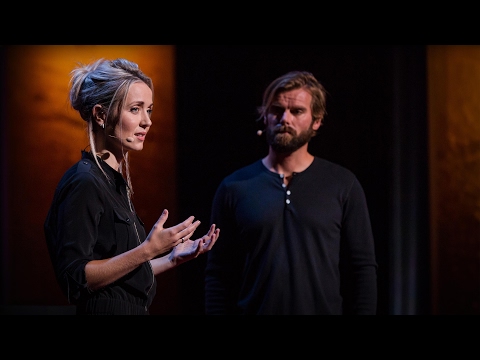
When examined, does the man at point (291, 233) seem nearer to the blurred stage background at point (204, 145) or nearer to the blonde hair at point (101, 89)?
the blurred stage background at point (204, 145)

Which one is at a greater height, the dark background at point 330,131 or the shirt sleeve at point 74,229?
the dark background at point 330,131

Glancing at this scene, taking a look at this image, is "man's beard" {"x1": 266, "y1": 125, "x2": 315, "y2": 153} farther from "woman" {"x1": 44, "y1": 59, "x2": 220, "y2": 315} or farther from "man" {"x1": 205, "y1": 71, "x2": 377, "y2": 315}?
"woman" {"x1": 44, "y1": 59, "x2": 220, "y2": 315}

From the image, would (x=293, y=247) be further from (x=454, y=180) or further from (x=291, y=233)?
(x=454, y=180)

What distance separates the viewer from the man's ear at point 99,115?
2.41m

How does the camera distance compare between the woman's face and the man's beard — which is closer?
the woman's face

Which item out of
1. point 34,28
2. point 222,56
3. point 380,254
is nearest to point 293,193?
point 380,254

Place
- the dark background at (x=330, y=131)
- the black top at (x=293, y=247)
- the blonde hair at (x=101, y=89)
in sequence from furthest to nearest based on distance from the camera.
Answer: the dark background at (x=330, y=131) → the black top at (x=293, y=247) → the blonde hair at (x=101, y=89)

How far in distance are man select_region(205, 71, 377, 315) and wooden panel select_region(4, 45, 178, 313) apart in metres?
0.38

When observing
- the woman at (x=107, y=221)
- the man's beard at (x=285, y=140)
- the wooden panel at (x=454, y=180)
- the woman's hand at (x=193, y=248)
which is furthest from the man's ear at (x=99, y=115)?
the wooden panel at (x=454, y=180)

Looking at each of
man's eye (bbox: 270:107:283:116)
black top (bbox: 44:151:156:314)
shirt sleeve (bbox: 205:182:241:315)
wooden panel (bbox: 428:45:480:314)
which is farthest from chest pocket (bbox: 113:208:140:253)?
wooden panel (bbox: 428:45:480:314)

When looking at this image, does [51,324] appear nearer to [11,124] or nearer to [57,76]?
[11,124]

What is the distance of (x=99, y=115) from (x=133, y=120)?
0.15 meters

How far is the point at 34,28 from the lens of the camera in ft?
10.3

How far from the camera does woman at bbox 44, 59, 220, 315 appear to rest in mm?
2174
